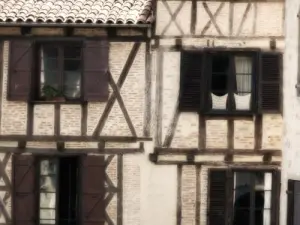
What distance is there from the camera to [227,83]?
14.4 meters

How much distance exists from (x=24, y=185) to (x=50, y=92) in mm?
2313

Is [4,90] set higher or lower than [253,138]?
higher

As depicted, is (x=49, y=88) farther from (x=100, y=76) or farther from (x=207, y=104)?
(x=207, y=104)

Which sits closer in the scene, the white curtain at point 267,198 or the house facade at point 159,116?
the house facade at point 159,116

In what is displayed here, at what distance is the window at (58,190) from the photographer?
47.9 ft

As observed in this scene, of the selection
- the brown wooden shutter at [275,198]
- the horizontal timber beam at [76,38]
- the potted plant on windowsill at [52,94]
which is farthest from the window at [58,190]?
the brown wooden shutter at [275,198]

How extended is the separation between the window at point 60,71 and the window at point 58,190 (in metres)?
1.63

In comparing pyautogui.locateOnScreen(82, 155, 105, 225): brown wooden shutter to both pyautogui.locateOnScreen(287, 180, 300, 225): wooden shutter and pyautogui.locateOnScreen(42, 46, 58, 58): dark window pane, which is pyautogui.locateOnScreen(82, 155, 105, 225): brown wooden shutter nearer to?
pyautogui.locateOnScreen(42, 46, 58, 58): dark window pane

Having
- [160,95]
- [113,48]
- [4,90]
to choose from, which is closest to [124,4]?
[113,48]

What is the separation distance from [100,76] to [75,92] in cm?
79

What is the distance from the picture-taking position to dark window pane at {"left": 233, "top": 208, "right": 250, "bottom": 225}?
47.2ft

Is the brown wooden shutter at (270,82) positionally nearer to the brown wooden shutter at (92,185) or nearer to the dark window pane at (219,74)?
the dark window pane at (219,74)

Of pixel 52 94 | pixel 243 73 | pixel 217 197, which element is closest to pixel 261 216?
pixel 217 197

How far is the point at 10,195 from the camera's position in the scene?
14414 millimetres
